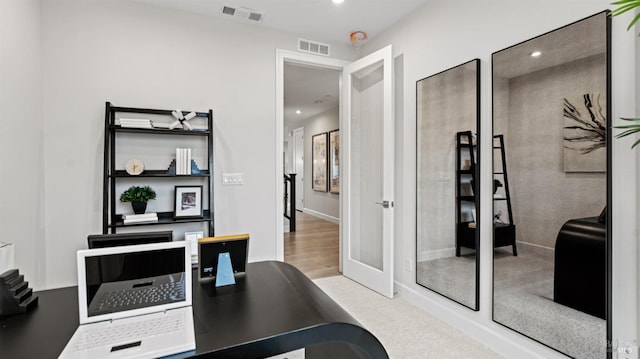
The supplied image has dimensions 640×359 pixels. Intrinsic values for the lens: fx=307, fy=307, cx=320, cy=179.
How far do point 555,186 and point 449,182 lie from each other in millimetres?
816

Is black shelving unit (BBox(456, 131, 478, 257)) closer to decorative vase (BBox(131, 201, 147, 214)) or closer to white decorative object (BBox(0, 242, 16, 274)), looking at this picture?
white decorative object (BBox(0, 242, 16, 274))

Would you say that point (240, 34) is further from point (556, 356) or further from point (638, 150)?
point (556, 356)

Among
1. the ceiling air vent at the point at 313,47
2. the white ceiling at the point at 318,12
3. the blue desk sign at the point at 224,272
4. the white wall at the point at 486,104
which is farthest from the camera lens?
the ceiling air vent at the point at 313,47

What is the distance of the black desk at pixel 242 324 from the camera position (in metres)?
0.88

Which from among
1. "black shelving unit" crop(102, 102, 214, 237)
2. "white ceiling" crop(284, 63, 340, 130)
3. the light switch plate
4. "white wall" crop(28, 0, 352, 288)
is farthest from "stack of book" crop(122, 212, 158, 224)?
"white ceiling" crop(284, 63, 340, 130)

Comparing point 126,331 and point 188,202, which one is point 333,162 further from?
point 126,331

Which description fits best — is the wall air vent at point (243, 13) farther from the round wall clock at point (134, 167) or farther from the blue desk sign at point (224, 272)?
the blue desk sign at point (224, 272)

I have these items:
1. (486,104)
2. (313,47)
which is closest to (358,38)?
(313,47)

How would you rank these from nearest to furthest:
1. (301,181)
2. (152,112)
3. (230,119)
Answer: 1. (152,112)
2. (230,119)
3. (301,181)

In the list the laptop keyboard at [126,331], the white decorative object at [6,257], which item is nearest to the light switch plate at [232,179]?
the white decorative object at [6,257]

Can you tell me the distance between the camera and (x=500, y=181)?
6.90 feet

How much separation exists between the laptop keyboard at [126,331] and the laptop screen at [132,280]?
0.06 metres

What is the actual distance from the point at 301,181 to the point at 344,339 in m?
8.51

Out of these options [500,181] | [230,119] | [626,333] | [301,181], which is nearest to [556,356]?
[626,333]
